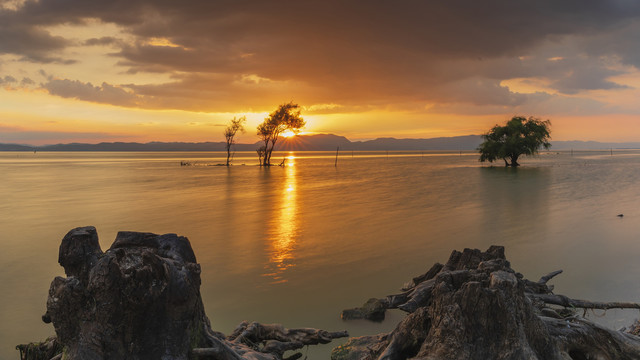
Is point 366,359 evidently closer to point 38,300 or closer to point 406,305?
point 406,305

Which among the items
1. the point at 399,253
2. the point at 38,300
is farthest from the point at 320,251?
the point at 38,300

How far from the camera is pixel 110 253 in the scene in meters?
3.44

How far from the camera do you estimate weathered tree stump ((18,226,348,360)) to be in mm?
3365

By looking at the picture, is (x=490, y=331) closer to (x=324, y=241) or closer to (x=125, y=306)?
(x=125, y=306)

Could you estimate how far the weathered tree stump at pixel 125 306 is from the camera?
11.0ft

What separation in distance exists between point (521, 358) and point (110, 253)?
3.67 metres

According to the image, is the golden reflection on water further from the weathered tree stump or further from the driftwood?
the weathered tree stump

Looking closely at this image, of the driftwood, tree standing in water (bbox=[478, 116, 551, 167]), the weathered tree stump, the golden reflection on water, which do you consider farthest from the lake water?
tree standing in water (bbox=[478, 116, 551, 167])

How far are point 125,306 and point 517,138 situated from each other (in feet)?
219

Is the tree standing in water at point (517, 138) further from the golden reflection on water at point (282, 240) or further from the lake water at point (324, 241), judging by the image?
the golden reflection on water at point (282, 240)

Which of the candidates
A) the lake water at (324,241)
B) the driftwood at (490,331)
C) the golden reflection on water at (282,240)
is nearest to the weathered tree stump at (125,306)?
the driftwood at (490,331)

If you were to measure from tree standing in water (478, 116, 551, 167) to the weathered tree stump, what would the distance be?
66.0m

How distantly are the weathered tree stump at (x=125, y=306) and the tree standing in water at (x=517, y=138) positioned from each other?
216ft

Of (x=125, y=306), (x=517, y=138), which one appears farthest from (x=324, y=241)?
(x=517, y=138)
